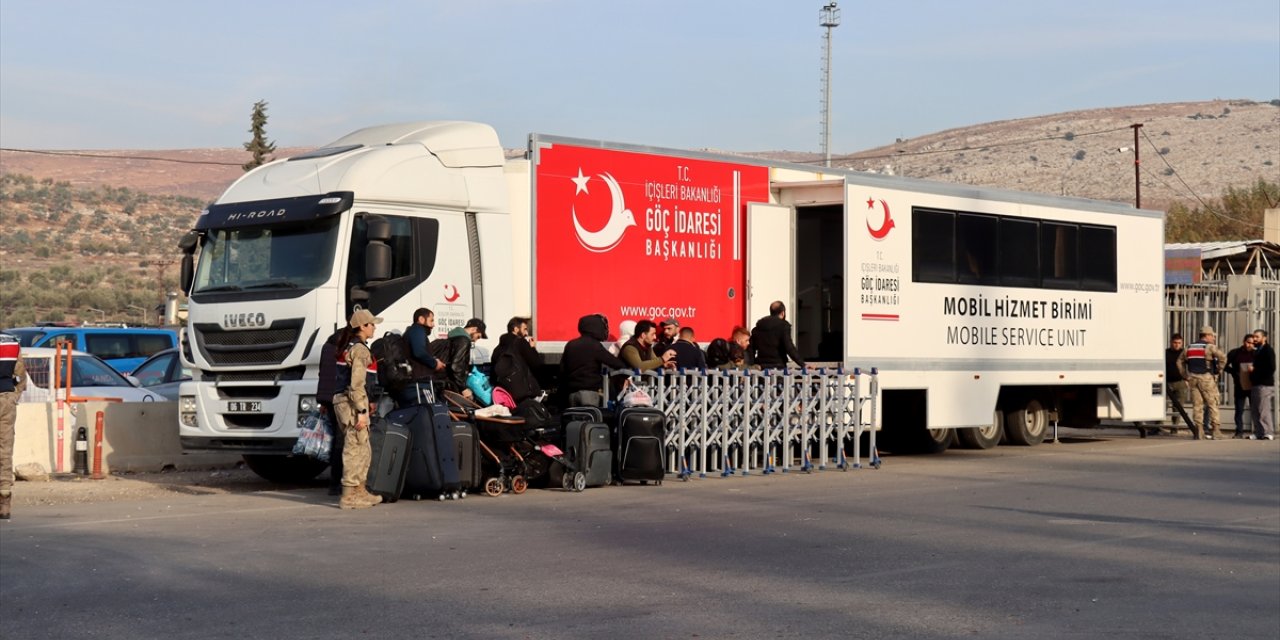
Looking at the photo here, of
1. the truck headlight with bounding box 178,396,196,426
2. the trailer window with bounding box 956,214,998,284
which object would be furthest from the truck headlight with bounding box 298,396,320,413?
the trailer window with bounding box 956,214,998,284

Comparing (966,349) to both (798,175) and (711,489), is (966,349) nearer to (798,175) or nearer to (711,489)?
(798,175)

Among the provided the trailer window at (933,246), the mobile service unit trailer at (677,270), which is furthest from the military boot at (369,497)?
the trailer window at (933,246)

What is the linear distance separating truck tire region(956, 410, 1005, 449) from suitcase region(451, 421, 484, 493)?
9494 mm

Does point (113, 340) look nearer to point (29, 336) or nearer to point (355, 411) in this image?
point (29, 336)

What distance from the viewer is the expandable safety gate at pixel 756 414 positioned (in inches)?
680

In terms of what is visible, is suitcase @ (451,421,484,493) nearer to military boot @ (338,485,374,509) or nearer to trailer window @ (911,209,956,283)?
military boot @ (338,485,374,509)

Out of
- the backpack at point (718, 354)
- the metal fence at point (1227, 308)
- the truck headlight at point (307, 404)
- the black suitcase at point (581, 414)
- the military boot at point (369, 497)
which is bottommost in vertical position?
the military boot at point (369, 497)

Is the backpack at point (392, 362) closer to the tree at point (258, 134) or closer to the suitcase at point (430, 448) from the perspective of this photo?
the suitcase at point (430, 448)

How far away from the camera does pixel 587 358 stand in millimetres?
16219

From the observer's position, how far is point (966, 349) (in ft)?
68.1

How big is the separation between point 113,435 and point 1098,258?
13.7 metres

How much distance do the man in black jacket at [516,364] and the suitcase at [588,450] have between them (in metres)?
0.56

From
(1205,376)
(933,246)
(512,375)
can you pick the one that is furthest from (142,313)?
(512,375)

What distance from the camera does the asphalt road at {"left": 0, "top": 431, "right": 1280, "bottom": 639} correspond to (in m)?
8.38
